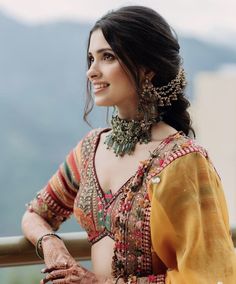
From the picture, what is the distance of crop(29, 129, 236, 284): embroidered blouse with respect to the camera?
4.02 ft

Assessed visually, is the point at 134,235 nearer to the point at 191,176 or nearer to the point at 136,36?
the point at 191,176

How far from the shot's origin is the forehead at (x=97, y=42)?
4.48 feet

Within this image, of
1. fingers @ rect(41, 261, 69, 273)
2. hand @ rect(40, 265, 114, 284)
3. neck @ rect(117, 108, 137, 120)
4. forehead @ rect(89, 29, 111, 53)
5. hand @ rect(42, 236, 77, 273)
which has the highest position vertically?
forehead @ rect(89, 29, 111, 53)

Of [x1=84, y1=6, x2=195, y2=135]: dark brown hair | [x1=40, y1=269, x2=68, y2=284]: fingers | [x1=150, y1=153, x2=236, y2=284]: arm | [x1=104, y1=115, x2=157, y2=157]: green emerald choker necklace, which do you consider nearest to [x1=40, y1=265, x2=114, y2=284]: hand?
[x1=40, y1=269, x2=68, y2=284]: fingers

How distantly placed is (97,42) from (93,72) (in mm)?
60

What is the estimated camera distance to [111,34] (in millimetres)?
1351

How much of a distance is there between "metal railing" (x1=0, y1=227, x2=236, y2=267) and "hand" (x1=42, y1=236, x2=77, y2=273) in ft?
0.26

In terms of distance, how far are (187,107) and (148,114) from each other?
0.10 meters

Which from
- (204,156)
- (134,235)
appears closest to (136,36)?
(204,156)

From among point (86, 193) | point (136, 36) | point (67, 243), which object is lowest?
point (67, 243)

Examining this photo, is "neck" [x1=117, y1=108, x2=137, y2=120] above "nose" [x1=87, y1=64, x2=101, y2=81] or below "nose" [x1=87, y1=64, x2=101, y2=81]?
below

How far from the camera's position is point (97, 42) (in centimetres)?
138

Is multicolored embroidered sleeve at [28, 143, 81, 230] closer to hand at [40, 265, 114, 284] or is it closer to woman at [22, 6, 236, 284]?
woman at [22, 6, 236, 284]

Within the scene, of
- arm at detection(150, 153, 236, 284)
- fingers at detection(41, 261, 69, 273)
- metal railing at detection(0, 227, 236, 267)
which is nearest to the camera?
arm at detection(150, 153, 236, 284)
